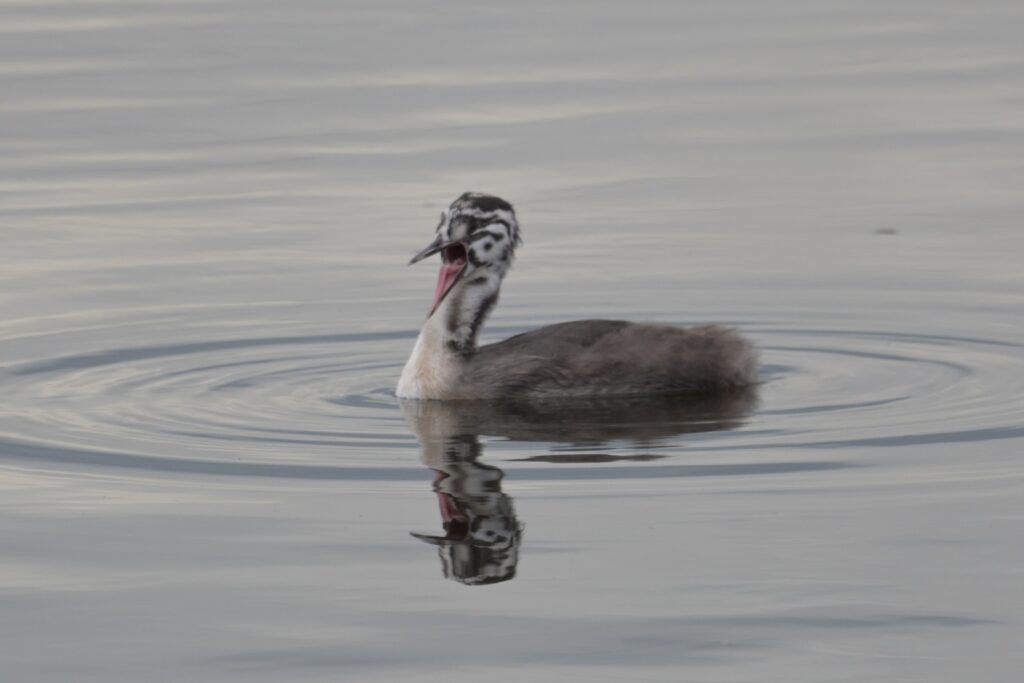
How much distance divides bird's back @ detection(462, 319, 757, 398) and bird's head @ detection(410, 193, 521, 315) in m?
0.52

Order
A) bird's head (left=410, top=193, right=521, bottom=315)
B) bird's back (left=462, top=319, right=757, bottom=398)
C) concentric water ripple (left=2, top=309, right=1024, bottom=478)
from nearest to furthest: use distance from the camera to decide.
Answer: concentric water ripple (left=2, top=309, right=1024, bottom=478)
bird's back (left=462, top=319, right=757, bottom=398)
bird's head (left=410, top=193, right=521, bottom=315)

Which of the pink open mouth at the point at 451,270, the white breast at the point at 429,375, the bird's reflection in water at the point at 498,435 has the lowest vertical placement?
the bird's reflection in water at the point at 498,435

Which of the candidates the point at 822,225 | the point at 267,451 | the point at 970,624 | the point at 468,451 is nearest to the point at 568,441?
the point at 468,451

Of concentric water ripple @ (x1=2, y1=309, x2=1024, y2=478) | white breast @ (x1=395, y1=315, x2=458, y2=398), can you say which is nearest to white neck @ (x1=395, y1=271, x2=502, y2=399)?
white breast @ (x1=395, y1=315, x2=458, y2=398)

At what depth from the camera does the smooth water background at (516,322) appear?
8.91 meters

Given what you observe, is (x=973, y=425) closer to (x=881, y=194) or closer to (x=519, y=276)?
(x=519, y=276)

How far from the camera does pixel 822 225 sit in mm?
18297

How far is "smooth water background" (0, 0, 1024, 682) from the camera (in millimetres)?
8914

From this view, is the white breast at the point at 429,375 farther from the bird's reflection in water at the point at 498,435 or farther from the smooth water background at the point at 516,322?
the smooth water background at the point at 516,322

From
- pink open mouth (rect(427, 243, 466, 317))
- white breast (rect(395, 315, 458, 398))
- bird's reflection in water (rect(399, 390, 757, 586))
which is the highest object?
pink open mouth (rect(427, 243, 466, 317))

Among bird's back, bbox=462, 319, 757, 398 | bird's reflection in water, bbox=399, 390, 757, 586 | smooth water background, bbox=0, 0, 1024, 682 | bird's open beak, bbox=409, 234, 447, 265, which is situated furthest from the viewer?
bird's open beak, bbox=409, 234, 447, 265

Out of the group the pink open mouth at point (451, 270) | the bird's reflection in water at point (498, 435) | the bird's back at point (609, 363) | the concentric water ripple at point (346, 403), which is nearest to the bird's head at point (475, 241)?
the pink open mouth at point (451, 270)

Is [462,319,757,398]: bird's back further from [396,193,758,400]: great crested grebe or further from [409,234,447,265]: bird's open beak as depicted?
[409,234,447,265]: bird's open beak

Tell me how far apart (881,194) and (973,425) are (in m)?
7.10
